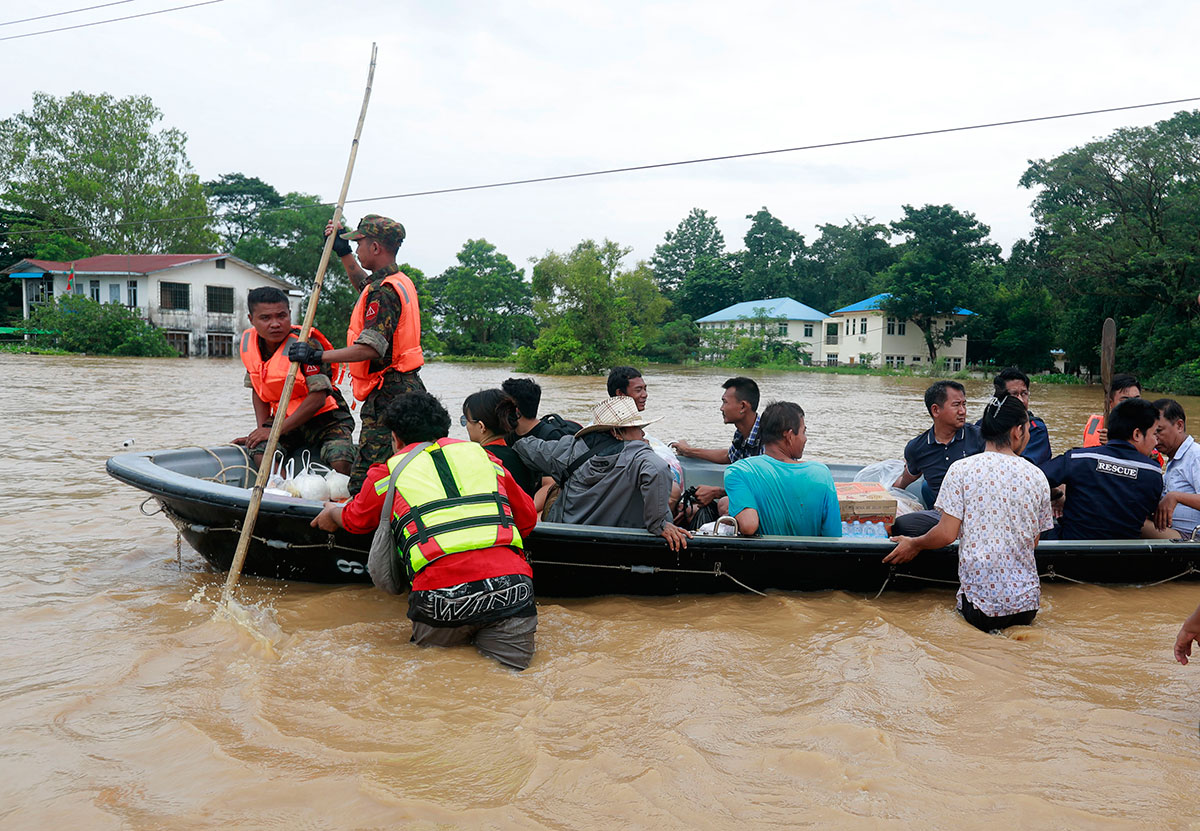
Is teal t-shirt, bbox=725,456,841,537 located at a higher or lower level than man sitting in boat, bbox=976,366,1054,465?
lower

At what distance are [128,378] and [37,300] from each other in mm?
20109

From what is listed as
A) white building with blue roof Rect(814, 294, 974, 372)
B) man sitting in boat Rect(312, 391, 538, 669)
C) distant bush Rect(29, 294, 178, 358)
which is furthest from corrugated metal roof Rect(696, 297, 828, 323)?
man sitting in boat Rect(312, 391, 538, 669)

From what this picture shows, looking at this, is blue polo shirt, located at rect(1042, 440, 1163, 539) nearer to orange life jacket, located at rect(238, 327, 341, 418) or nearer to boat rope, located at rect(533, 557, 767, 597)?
boat rope, located at rect(533, 557, 767, 597)

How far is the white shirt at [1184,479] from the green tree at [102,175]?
4866 centimetres

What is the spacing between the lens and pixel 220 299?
38.9 m

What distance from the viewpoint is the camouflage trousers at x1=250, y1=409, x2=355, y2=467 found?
5.16 m

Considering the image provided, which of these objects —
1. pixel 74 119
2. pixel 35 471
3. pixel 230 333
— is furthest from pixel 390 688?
pixel 74 119

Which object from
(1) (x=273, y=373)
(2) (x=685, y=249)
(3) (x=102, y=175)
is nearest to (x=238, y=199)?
(3) (x=102, y=175)

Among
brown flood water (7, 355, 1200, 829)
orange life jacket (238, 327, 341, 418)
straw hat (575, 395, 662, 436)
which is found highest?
orange life jacket (238, 327, 341, 418)

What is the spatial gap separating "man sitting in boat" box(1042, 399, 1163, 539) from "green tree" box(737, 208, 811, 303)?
190 ft

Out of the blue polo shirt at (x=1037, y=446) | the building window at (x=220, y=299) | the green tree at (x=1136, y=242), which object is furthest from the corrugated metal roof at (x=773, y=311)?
the blue polo shirt at (x=1037, y=446)

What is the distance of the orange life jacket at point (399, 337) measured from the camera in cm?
459

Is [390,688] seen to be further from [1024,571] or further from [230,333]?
[230,333]

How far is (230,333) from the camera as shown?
129 ft
